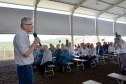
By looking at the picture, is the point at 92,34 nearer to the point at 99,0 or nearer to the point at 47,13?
the point at 99,0

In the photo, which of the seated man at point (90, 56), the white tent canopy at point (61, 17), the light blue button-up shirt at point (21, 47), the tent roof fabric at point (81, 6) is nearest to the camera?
the light blue button-up shirt at point (21, 47)

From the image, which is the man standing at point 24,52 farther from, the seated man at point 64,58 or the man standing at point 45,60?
the seated man at point 64,58

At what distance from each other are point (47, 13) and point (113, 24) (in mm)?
9877

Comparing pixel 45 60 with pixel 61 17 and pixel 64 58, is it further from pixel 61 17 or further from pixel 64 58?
pixel 61 17

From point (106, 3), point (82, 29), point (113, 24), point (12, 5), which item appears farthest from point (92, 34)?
point (12, 5)

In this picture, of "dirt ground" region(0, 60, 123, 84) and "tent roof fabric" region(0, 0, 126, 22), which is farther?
"tent roof fabric" region(0, 0, 126, 22)

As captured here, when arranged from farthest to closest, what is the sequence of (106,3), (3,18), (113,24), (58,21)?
(113,24) → (106,3) → (58,21) → (3,18)

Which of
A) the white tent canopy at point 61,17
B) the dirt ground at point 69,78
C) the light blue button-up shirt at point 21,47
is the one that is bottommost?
the dirt ground at point 69,78

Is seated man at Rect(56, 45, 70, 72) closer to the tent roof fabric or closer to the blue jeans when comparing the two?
the blue jeans

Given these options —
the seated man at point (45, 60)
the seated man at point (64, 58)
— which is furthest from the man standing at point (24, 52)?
the seated man at point (64, 58)

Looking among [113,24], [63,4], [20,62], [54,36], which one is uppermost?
[63,4]

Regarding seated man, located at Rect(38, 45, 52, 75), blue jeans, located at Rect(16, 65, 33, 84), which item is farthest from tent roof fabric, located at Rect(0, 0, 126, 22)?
blue jeans, located at Rect(16, 65, 33, 84)

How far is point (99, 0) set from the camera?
1001cm

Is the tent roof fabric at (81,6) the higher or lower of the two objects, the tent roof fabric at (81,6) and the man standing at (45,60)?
the higher
